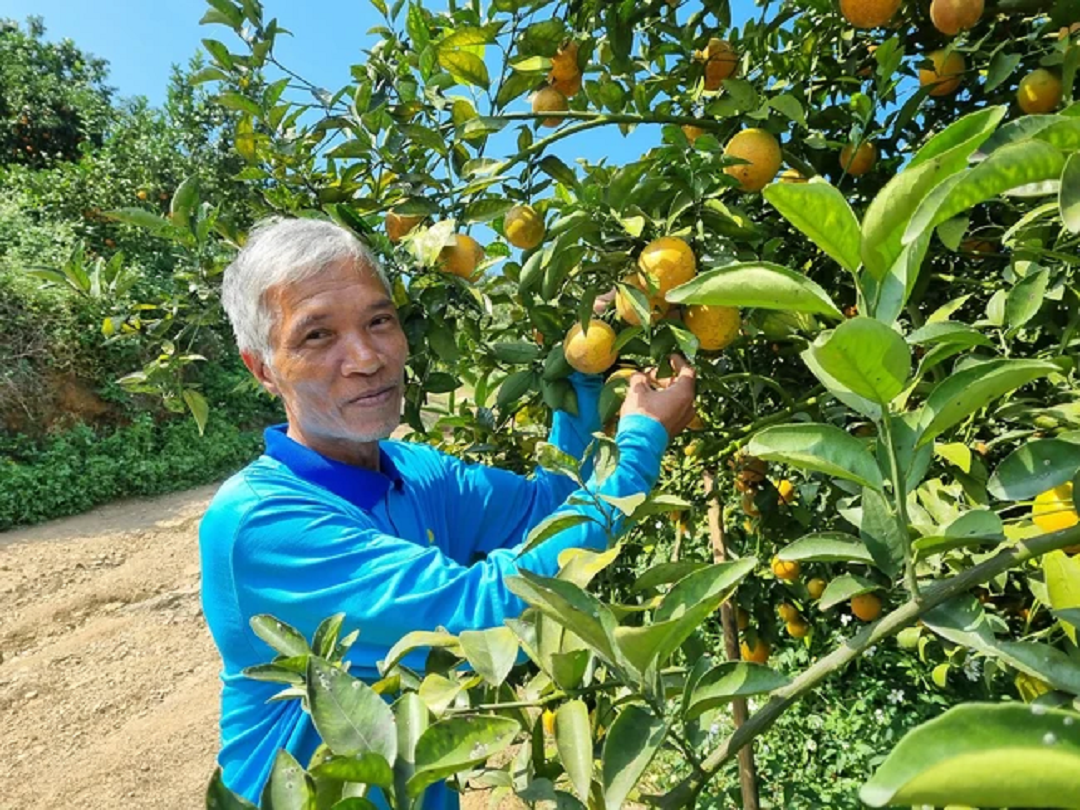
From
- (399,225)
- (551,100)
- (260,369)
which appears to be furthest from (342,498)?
(551,100)

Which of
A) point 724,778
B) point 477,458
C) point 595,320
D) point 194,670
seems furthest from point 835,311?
point 194,670

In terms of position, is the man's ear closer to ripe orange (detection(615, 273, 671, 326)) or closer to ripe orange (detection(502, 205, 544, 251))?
ripe orange (detection(502, 205, 544, 251))

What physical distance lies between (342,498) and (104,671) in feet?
11.7

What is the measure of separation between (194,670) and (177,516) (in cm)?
259

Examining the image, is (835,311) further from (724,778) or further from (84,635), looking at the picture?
(84,635)

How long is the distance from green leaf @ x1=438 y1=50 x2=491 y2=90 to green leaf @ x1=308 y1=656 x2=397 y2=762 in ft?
2.58

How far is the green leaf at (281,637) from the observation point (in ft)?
1.93

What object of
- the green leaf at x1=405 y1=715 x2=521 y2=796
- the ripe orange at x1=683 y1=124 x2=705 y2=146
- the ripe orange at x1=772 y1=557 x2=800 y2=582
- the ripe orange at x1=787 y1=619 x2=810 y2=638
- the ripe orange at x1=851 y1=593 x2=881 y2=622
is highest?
the ripe orange at x1=683 y1=124 x2=705 y2=146

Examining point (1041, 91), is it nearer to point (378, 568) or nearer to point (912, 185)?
point (912, 185)

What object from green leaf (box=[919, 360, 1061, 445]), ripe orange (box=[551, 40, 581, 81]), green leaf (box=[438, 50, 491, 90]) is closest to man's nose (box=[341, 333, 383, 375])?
green leaf (box=[438, 50, 491, 90])

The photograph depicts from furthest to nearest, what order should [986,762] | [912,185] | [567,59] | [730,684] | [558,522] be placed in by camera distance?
[567,59], [558,522], [730,684], [912,185], [986,762]

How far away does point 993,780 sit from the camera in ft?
0.75

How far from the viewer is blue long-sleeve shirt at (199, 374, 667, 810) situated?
2.95ft

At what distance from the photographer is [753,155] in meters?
0.91
